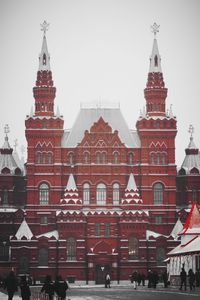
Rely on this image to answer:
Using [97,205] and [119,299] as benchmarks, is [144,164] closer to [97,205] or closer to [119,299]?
[97,205]

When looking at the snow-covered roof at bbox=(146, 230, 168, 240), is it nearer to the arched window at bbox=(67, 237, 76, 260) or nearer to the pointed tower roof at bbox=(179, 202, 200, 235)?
the pointed tower roof at bbox=(179, 202, 200, 235)

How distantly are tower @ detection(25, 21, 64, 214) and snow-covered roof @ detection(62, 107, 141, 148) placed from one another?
232cm

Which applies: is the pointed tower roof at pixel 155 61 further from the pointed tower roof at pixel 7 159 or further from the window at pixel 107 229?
the pointed tower roof at pixel 7 159

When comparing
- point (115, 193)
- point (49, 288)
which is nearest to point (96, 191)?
point (115, 193)

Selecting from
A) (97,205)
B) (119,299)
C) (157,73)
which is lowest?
(119,299)

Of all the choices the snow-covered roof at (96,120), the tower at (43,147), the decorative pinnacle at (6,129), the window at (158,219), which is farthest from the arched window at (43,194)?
the window at (158,219)

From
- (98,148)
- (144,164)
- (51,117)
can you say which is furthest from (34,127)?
(144,164)

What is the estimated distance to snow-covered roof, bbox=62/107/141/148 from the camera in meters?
98.6

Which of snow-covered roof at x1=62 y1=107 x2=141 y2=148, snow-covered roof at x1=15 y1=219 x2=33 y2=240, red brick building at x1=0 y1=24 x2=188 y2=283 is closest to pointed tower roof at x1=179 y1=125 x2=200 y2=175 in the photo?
red brick building at x1=0 y1=24 x2=188 y2=283

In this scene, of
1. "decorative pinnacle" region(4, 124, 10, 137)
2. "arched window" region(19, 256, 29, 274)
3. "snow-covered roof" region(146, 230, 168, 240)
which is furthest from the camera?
"decorative pinnacle" region(4, 124, 10, 137)

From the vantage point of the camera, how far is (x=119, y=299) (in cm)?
4616

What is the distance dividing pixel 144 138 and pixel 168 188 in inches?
280

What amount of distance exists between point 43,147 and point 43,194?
600 centimetres

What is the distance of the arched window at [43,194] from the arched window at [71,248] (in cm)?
608
